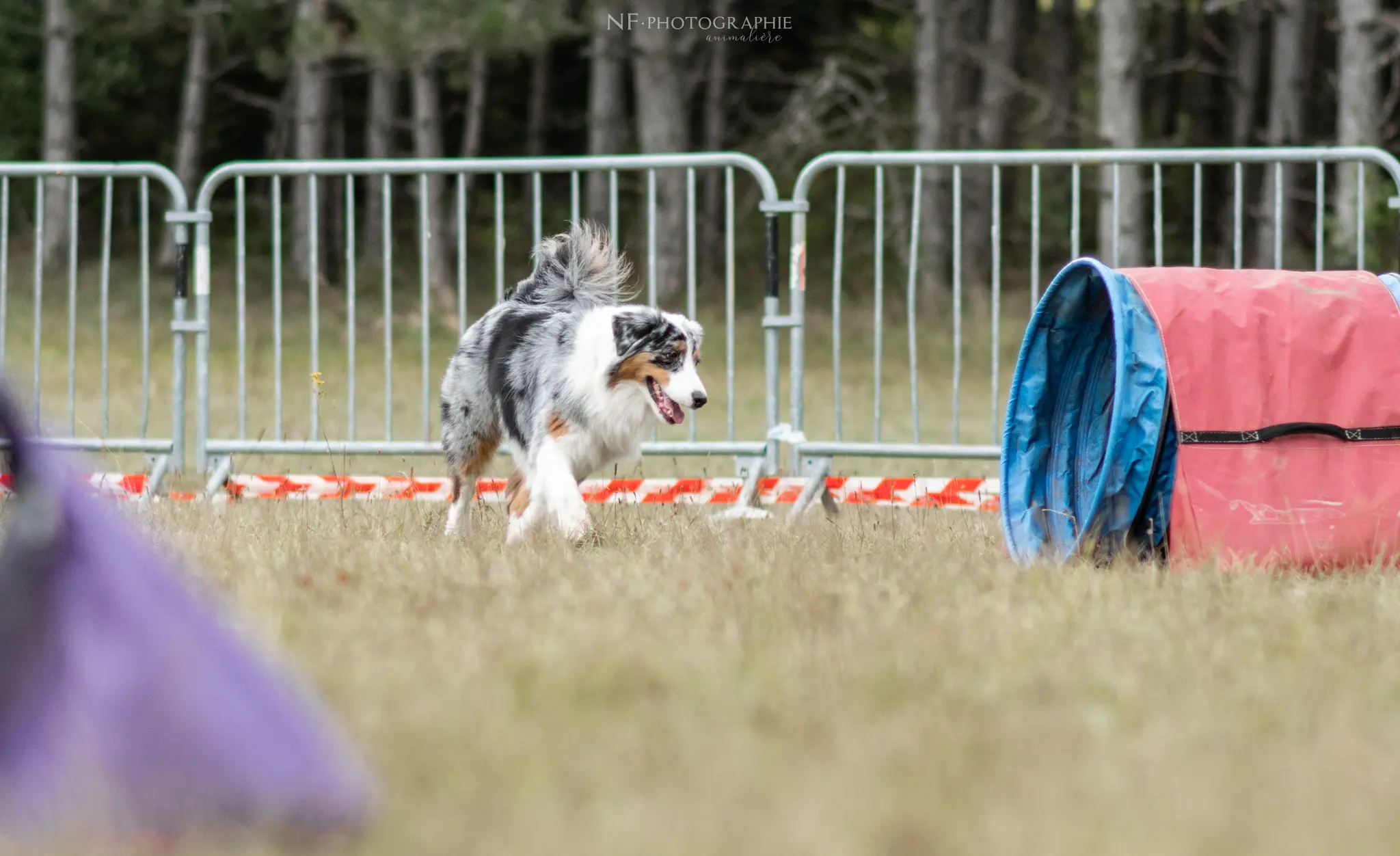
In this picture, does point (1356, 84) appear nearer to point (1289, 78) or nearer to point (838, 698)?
point (1289, 78)

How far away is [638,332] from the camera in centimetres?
614

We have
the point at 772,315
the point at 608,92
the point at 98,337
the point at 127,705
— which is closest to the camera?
the point at 127,705

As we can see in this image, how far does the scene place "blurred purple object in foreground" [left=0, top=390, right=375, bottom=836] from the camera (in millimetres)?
2406

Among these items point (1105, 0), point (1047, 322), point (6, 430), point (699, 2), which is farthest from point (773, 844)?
point (699, 2)

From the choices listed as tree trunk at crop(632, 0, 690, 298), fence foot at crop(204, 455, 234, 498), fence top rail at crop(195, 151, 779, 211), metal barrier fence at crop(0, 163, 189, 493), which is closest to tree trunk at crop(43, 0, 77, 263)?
metal barrier fence at crop(0, 163, 189, 493)

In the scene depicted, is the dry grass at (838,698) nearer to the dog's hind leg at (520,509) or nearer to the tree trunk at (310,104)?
the dog's hind leg at (520,509)

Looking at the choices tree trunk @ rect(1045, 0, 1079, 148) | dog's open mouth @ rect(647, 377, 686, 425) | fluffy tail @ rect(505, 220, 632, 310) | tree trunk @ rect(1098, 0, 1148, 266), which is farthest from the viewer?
tree trunk @ rect(1045, 0, 1079, 148)

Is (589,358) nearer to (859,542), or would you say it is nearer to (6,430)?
(859,542)

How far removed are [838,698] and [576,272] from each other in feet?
12.6

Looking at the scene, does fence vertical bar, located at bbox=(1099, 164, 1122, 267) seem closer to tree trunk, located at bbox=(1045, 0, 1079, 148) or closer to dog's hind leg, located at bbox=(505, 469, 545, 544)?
dog's hind leg, located at bbox=(505, 469, 545, 544)

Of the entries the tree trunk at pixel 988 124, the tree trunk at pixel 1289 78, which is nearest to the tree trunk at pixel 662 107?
the tree trunk at pixel 988 124

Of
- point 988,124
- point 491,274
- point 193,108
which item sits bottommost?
point 491,274

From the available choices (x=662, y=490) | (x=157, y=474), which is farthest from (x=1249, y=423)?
(x=157, y=474)

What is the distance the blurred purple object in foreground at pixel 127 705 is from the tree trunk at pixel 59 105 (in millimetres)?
22775
